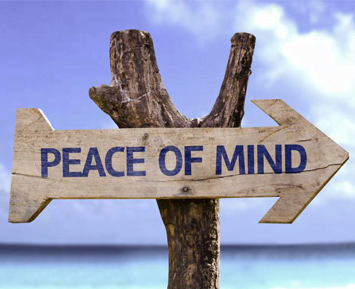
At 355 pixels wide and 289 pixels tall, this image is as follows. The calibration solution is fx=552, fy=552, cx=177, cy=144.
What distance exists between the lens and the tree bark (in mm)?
3078

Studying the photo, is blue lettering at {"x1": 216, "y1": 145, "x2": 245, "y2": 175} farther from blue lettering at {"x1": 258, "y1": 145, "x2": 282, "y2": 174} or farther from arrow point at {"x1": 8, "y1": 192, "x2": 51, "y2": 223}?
arrow point at {"x1": 8, "y1": 192, "x2": 51, "y2": 223}

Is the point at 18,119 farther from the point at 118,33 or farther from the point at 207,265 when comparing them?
the point at 207,265

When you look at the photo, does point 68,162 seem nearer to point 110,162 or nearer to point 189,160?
point 110,162

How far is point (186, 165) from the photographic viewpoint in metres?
2.83

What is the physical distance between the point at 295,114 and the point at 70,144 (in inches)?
46.9

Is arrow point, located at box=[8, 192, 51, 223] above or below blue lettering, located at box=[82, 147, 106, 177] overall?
below

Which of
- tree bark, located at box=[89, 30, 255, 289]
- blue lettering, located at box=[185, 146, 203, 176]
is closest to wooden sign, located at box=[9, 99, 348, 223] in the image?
blue lettering, located at box=[185, 146, 203, 176]

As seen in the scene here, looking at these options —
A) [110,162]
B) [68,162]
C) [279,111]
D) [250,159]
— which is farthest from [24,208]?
[279,111]

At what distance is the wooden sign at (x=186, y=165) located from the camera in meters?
2.80

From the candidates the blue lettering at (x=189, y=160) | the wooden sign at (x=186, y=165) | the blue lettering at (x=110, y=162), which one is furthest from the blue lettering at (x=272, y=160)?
the blue lettering at (x=110, y=162)

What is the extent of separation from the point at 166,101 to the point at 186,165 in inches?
23.9

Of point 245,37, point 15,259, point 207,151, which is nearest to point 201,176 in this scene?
point 207,151

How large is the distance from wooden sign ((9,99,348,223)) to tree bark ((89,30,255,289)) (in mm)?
303

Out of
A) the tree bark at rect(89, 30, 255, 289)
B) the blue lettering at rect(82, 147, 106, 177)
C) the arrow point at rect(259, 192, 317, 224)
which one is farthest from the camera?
the tree bark at rect(89, 30, 255, 289)
